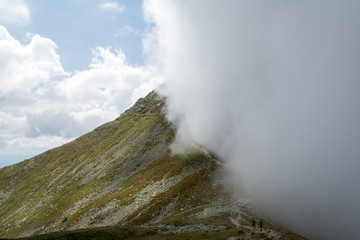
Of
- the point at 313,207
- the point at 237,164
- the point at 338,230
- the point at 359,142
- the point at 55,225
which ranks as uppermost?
the point at 359,142

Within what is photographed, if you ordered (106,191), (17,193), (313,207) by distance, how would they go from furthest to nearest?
(17,193)
(106,191)
(313,207)

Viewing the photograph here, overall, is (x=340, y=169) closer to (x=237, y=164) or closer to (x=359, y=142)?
(x=359, y=142)

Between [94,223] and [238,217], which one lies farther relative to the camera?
[94,223]

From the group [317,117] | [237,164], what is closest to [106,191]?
[237,164]

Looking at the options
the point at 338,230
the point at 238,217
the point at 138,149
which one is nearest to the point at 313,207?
the point at 338,230

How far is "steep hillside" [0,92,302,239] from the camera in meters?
47.2

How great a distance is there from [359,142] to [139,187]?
121 meters

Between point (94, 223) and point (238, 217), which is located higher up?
point (238, 217)

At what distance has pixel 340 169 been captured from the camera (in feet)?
381

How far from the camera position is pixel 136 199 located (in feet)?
293

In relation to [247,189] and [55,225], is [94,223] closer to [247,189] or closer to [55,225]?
[55,225]

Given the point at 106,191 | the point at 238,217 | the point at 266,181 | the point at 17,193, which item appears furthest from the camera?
the point at 17,193

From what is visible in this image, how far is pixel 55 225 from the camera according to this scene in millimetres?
98438

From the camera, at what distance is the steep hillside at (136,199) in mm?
47188
